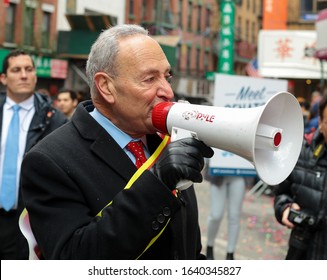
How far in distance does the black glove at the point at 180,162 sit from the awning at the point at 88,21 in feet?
65.8

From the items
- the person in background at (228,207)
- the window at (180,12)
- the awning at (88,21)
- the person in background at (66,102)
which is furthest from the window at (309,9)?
the person in background at (228,207)

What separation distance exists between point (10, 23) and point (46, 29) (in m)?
1.91

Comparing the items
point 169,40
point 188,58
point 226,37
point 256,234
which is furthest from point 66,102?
point 188,58

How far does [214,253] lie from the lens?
6238 mm

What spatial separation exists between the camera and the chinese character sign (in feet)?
56.7

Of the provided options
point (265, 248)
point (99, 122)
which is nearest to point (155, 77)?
point (99, 122)

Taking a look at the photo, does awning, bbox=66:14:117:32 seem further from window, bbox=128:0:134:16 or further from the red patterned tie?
the red patterned tie

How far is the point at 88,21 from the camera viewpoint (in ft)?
70.5

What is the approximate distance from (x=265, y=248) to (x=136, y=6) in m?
23.2

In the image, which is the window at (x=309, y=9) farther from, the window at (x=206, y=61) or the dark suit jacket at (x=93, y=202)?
the dark suit jacket at (x=93, y=202)

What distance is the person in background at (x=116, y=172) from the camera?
5.27ft

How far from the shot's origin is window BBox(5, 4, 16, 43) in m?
20.1

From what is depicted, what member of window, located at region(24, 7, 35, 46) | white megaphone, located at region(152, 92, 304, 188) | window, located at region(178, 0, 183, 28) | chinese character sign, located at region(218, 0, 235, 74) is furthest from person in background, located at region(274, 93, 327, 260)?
window, located at region(178, 0, 183, 28)

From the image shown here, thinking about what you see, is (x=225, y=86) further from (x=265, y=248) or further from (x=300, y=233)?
(x=300, y=233)
